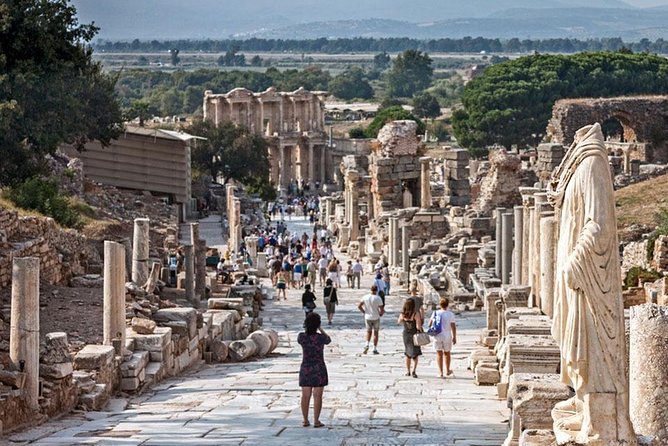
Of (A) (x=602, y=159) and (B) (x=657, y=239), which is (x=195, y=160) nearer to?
(B) (x=657, y=239)

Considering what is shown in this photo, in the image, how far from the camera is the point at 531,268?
21656 millimetres

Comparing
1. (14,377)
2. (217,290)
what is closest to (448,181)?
(217,290)

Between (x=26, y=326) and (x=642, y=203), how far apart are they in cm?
2370

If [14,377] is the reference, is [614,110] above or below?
above

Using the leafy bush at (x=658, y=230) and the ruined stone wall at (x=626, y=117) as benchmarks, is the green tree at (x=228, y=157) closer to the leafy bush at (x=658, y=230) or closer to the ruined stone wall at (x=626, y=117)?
the ruined stone wall at (x=626, y=117)

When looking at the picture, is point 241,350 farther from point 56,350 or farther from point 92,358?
point 56,350

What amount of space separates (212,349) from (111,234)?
10892mm

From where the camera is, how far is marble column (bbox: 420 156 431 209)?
52.9 metres

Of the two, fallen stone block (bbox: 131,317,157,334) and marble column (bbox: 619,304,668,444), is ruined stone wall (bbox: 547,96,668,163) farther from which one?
marble column (bbox: 619,304,668,444)

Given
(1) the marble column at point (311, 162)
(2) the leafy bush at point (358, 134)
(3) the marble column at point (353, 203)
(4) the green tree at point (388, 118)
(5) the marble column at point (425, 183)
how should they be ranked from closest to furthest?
(5) the marble column at point (425, 183) → (3) the marble column at point (353, 203) → (4) the green tree at point (388, 118) → (1) the marble column at point (311, 162) → (2) the leafy bush at point (358, 134)

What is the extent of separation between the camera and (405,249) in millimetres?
42625

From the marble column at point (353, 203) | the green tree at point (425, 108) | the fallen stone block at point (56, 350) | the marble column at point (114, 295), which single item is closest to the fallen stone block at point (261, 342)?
the marble column at point (114, 295)

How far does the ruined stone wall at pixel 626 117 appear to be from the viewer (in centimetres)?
7919

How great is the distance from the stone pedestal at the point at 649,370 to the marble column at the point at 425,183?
40.4 meters
